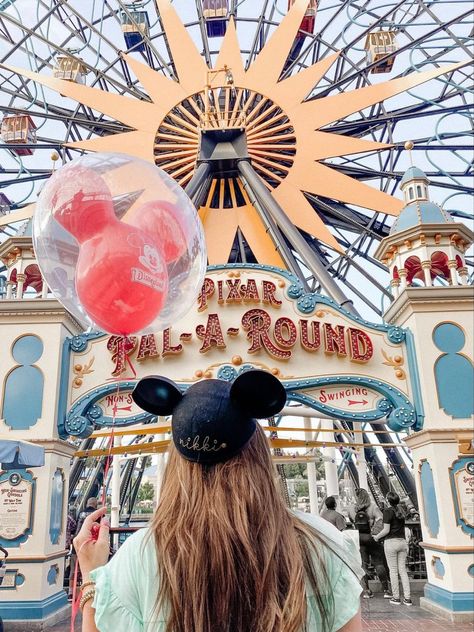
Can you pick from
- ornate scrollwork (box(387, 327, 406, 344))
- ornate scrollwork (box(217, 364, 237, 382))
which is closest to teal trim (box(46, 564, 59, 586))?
ornate scrollwork (box(217, 364, 237, 382))

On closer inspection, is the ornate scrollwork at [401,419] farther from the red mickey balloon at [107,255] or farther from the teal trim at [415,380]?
the red mickey balloon at [107,255]

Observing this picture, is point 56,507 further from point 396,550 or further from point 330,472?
point 330,472

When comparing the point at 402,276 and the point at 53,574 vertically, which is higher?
the point at 402,276

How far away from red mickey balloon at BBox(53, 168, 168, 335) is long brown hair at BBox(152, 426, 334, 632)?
4.80 ft

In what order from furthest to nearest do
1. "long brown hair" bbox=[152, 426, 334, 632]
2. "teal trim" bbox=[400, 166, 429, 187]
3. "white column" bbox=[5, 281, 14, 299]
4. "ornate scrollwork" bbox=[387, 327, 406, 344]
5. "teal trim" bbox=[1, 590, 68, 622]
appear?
"teal trim" bbox=[400, 166, 429, 187] < "white column" bbox=[5, 281, 14, 299] < "ornate scrollwork" bbox=[387, 327, 406, 344] < "teal trim" bbox=[1, 590, 68, 622] < "long brown hair" bbox=[152, 426, 334, 632]

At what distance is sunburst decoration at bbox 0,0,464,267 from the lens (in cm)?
1285

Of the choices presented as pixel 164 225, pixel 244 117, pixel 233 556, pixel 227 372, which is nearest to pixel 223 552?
pixel 233 556

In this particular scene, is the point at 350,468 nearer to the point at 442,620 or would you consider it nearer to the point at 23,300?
the point at 442,620

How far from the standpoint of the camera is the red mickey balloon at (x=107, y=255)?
2641mm

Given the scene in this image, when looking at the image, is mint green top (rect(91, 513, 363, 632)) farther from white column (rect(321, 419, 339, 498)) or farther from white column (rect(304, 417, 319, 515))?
white column (rect(304, 417, 319, 515))

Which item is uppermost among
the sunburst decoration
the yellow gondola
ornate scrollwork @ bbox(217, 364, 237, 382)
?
the yellow gondola

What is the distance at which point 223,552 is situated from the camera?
1252 millimetres

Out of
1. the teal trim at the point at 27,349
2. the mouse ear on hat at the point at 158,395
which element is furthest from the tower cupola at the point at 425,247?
the mouse ear on hat at the point at 158,395

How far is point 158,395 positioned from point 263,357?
22.4 feet
